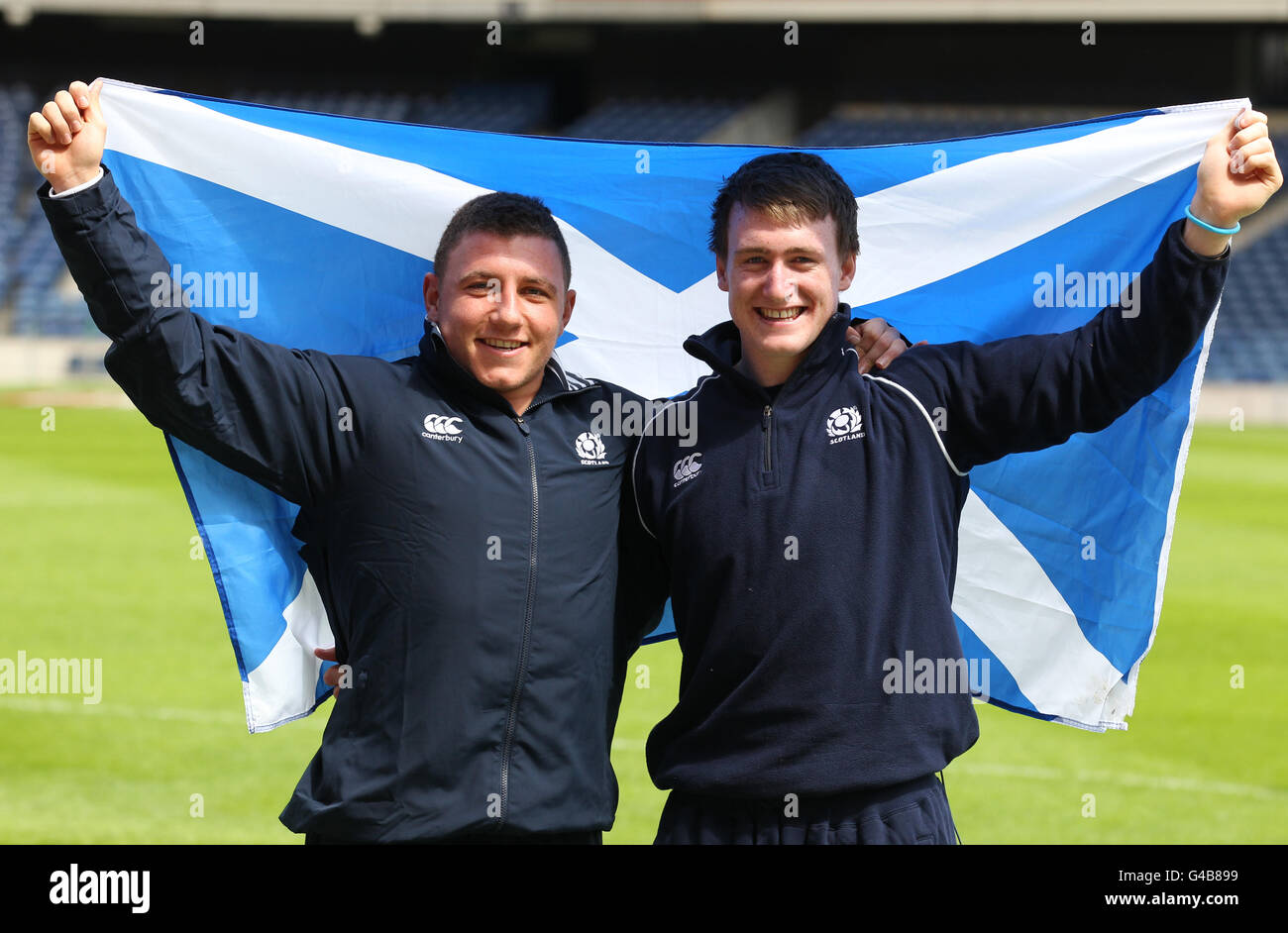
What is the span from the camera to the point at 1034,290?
402 cm

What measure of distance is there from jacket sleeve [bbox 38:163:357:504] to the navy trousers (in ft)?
3.83

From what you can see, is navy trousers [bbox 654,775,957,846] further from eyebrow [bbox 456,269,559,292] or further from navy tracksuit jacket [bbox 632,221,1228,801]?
eyebrow [bbox 456,269,559,292]

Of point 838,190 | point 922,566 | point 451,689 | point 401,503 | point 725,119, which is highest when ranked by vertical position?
point 725,119

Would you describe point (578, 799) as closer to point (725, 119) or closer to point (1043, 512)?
point (1043, 512)

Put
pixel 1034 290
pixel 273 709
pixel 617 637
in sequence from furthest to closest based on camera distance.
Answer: pixel 1034 290, pixel 273 709, pixel 617 637

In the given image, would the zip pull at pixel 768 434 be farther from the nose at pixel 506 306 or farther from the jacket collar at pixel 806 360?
the nose at pixel 506 306

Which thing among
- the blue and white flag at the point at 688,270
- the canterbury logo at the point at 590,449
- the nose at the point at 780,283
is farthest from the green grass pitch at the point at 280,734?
the nose at the point at 780,283

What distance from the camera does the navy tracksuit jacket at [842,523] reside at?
2959 millimetres

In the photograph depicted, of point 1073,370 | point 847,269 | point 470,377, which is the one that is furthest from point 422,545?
point 1073,370

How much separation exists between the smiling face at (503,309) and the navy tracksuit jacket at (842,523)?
351 millimetres

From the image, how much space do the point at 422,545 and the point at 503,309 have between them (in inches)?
22.4

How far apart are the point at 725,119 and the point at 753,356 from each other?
3361 centimetres

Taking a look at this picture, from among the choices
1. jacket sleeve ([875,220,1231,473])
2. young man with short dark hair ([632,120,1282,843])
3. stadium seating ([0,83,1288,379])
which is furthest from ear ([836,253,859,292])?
stadium seating ([0,83,1288,379])

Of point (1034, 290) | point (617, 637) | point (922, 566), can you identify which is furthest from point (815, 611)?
point (1034, 290)
